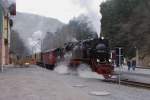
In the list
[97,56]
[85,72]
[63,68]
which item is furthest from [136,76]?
[63,68]

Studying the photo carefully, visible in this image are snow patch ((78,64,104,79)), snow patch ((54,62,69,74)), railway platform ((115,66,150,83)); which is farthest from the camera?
snow patch ((54,62,69,74))

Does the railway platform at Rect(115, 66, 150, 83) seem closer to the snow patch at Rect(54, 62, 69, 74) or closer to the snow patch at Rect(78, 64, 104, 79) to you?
the snow patch at Rect(78, 64, 104, 79)

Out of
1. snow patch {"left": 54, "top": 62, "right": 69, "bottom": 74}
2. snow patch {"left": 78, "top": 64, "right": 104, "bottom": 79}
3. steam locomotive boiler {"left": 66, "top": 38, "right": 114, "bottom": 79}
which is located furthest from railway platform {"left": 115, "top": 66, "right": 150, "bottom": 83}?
snow patch {"left": 54, "top": 62, "right": 69, "bottom": 74}

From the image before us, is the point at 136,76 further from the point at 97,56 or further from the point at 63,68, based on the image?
the point at 63,68

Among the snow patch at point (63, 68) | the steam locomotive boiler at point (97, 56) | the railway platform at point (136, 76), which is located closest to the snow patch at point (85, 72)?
the steam locomotive boiler at point (97, 56)

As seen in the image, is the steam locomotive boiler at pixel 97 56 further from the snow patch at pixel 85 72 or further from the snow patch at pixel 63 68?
the snow patch at pixel 63 68

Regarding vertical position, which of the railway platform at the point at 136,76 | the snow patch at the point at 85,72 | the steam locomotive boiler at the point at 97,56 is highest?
the steam locomotive boiler at the point at 97,56

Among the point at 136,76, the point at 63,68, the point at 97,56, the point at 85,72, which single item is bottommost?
the point at 136,76

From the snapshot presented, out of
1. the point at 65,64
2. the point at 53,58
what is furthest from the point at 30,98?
the point at 53,58

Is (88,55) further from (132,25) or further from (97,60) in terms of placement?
(132,25)

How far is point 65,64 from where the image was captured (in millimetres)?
39500

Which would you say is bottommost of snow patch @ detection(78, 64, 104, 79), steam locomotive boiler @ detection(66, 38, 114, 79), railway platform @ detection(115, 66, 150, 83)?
railway platform @ detection(115, 66, 150, 83)

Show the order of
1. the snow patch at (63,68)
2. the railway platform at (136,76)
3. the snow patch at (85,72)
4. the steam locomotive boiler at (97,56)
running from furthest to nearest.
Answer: the snow patch at (63,68) < the snow patch at (85,72) < the railway platform at (136,76) < the steam locomotive boiler at (97,56)

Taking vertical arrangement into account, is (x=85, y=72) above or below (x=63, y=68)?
below
